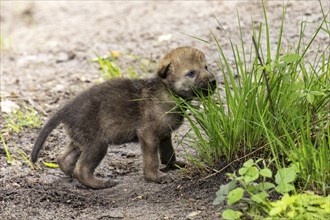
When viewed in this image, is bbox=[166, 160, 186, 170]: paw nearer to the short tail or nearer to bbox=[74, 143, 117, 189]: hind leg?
bbox=[74, 143, 117, 189]: hind leg

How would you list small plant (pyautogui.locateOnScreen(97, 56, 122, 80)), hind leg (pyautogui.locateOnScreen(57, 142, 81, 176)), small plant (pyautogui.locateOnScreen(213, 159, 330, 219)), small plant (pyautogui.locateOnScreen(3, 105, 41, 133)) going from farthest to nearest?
small plant (pyautogui.locateOnScreen(97, 56, 122, 80)), small plant (pyautogui.locateOnScreen(3, 105, 41, 133)), hind leg (pyautogui.locateOnScreen(57, 142, 81, 176)), small plant (pyautogui.locateOnScreen(213, 159, 330, 219))

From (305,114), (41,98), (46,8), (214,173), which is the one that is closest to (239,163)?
(214,173)

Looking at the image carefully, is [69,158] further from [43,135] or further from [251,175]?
[251,175]

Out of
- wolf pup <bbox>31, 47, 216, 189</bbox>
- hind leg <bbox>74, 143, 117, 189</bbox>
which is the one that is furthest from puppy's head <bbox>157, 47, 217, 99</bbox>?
hind leg <bbox>74, 143, 117, 189</bbox>

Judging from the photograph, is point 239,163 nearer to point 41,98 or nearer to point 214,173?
point 214,173

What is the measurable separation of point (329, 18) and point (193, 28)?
2.00m

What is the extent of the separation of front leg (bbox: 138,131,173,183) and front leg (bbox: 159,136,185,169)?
0.24m

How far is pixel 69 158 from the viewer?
230 inches

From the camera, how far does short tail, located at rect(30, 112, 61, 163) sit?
18.0 ft

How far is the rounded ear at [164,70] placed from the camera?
566 cm

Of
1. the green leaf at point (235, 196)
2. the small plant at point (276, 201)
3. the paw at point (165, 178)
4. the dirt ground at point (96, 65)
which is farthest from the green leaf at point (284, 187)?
the paw at point (165, 178)

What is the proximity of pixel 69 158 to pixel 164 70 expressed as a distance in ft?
3.69

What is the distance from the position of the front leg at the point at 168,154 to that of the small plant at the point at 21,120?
1.57 m

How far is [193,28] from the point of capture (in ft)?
30.6
